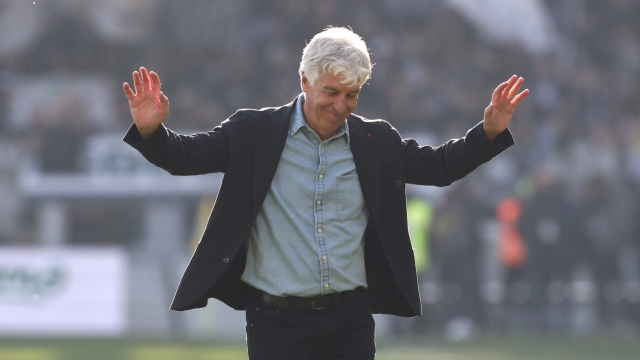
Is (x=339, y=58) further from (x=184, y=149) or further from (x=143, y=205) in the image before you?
(x=143, y=205)

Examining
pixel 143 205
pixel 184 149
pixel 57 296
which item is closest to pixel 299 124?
pixel 184 149

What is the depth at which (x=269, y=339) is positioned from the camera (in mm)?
3580

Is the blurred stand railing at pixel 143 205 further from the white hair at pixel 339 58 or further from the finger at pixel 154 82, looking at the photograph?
the white hair at pixel 339 58

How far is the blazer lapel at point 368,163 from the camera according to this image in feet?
11.9

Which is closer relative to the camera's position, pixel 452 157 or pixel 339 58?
pixel 339 58

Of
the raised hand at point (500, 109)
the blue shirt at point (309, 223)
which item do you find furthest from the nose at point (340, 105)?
the raised hand at point (500, 109)

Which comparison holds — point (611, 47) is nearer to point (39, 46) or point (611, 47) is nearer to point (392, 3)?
point (392, 3)

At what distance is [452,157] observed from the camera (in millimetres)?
3709

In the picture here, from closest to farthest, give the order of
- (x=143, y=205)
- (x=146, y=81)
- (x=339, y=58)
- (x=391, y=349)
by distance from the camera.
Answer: (x=339, y=58) < (x=146, y=81) < (x=391, y=349) < (x=143, y=205)

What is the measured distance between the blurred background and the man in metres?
7.88

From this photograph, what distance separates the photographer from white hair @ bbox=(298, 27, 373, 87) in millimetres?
3436

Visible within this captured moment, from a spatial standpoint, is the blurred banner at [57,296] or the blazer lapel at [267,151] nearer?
the blazer lapel at [267,151]

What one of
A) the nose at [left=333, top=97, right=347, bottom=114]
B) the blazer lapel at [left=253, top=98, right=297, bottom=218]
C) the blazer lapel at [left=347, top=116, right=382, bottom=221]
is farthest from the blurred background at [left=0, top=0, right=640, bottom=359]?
the nose at [left=333, top=97, right=347, bottom=114]

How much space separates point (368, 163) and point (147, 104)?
782mm
